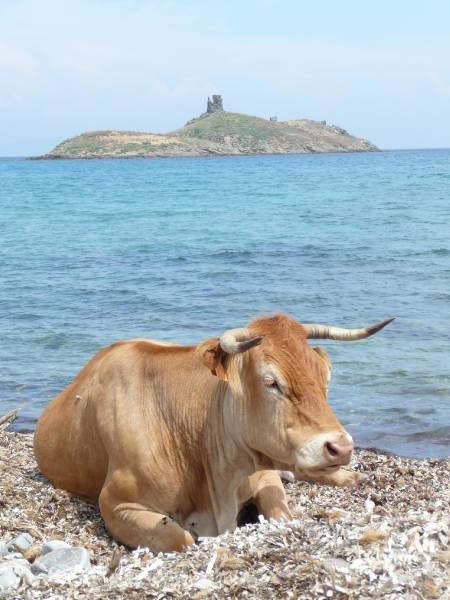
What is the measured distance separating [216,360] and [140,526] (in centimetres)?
117

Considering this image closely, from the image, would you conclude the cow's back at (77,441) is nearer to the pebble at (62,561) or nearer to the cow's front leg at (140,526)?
the cow's front leg at (140,526)

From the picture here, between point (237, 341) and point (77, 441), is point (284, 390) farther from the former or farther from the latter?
point (77, 441)

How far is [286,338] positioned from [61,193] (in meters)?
63.6

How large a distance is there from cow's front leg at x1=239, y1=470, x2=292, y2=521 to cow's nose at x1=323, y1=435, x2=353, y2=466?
1.14m

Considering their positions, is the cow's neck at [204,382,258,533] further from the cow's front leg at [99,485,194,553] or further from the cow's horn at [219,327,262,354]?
the cow's horn at [219,327,262,354]

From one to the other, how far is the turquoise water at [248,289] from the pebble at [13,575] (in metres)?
5.12

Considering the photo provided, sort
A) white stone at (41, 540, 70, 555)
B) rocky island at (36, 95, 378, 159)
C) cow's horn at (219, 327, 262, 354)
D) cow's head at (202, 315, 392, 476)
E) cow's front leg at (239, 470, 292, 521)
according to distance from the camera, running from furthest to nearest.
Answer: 1. rocky island at (36, 95, 378, 159)
2. cow's front leg at (239, 470, 292, 521)
3. white stone at (41, 540, 70, 555)
4. cow's horn at (219, 327, 262, 354)
5. cow's head at (202, 315, 392, 476)

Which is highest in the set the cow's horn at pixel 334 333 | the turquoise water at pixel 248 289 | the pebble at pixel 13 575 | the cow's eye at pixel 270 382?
the cow's horn at pixel 334 333

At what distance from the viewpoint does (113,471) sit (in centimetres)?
711

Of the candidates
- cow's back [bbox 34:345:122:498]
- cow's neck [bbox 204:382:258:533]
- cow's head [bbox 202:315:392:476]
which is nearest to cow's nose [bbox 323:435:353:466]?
cow's head [bbox 202:315:392:476]

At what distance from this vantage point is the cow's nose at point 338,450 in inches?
227

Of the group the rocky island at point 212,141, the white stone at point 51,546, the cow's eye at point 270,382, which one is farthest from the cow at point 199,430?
the rocky island at point 212,141

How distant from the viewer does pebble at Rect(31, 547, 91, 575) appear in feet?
19.0

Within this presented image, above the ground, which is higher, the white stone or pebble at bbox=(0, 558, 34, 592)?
pebble at bbox=(0, 558, 34, 592)
